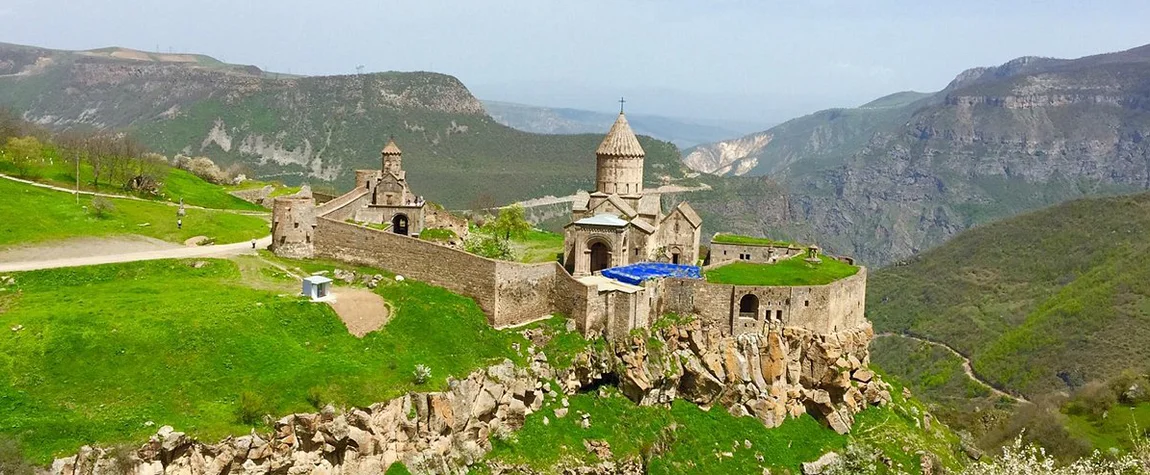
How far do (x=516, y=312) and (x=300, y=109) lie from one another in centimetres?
14944

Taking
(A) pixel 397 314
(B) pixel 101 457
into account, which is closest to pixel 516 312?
(A) pixel 397 314

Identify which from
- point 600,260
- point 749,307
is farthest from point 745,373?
point 600,260

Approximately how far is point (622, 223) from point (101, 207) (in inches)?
1068

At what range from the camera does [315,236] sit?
134 ft

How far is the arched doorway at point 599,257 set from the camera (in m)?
45.5

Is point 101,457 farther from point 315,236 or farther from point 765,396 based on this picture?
point 765,396

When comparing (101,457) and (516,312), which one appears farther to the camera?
(516,312)

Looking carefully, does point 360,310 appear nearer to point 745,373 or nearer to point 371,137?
point 745,373

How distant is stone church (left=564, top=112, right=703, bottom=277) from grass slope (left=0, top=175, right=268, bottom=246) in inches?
664

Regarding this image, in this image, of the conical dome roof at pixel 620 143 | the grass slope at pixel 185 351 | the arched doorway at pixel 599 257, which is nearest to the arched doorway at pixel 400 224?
the conical dome roof at pixel 620 143

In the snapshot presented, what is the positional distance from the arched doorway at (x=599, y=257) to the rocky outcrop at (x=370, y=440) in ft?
31.8

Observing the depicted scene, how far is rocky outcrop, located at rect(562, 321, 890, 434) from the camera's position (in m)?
39.0

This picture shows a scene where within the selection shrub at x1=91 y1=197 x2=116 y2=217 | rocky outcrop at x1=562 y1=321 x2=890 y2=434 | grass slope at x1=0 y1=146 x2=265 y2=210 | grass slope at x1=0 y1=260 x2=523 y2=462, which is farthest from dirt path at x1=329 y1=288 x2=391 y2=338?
grass slope at x1=0 y1=146 x2=265 y2=210

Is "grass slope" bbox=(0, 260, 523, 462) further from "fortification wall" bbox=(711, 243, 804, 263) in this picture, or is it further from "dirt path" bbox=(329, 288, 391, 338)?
"fortification wall" bbox=(711, 243, 804, 263)
